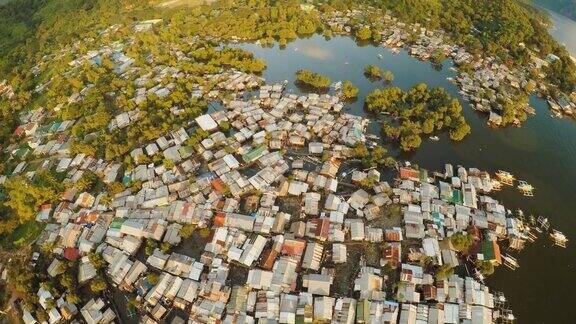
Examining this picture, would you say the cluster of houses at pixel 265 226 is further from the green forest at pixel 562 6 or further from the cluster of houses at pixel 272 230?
the green forest at pixel 562 6

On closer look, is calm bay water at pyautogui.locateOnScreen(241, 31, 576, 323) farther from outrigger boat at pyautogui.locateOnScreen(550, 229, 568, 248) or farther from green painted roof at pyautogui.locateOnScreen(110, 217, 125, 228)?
green painted roof at pyautogui.locateOnScreen(110, 217, 125, 228)

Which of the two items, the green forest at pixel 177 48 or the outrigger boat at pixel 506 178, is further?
the green forest at pixel 177 48

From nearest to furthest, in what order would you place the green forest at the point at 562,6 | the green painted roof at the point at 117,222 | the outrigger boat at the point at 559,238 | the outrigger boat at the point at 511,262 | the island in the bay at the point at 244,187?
the island in the bay at the point at 244,187, the outrigger boat at the point at 511,262, the green painted roof at the point at 117,222, the outrigger boat at the point at 559,238, the green forest at the point at 562,6

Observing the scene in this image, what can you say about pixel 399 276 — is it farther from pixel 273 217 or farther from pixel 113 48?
pixel 113 48

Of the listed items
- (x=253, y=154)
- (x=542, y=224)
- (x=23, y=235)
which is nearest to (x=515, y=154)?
(x=542, y=224)

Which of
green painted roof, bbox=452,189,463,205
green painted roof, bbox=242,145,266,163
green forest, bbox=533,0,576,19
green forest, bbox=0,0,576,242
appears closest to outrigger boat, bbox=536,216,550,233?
green painted roof, bbox=452,189,463,205

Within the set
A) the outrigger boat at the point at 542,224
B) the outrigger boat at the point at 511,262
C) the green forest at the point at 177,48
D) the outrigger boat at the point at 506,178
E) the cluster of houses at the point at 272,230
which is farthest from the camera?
the green forest at the point at 177,48

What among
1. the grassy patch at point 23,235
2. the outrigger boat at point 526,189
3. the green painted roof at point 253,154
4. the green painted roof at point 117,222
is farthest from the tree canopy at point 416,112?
the grassy patch at point 23,235
